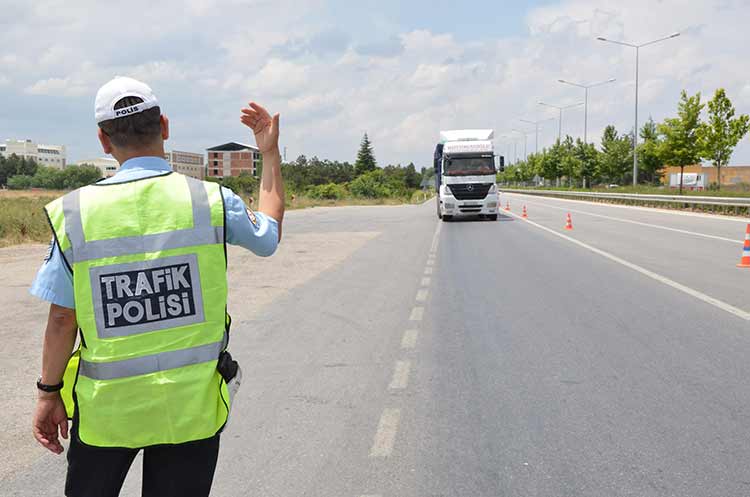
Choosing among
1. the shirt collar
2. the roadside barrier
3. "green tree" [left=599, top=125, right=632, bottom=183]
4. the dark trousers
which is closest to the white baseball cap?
the shirt collar

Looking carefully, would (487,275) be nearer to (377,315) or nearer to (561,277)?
(561,277)

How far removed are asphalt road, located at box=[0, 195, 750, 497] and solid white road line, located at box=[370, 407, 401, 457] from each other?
0.02 metres

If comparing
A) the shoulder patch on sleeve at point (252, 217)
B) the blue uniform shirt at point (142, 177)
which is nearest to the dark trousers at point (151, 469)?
the blue uniform shirt at point (142, 177)

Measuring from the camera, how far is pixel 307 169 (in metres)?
131

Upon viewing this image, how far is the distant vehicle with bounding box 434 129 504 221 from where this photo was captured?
3152 centimetres

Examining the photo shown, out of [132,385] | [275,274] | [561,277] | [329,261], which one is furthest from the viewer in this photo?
[329,261]

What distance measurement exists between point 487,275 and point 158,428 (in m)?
11.5

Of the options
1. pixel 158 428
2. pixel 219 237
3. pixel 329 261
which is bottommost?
pixel 329 261

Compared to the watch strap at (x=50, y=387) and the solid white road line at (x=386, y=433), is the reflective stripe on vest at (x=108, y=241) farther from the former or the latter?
the solid white road line at (x=386, y=433)

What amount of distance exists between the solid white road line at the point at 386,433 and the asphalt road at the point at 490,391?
0.05 feet

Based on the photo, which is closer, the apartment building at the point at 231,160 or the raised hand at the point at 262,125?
the raised hand at the point at 262,125

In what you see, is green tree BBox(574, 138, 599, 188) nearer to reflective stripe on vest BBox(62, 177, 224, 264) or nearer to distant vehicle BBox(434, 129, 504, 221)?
distant vehicle BBox(434, 129, 504, 221)

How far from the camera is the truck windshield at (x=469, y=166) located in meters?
31.6

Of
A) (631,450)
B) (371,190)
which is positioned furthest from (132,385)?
(371,190)
